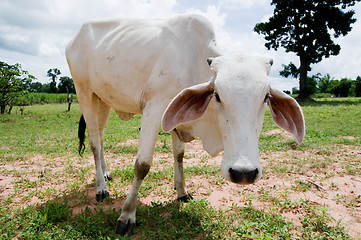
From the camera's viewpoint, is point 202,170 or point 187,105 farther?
point 202,170

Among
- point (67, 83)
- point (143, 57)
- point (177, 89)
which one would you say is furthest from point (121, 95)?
point (67, 83)

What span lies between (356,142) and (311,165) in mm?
2292

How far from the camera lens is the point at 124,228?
244 centimetres

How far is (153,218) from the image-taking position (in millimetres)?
2664

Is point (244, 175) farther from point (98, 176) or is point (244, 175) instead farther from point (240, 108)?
point (98, 176)

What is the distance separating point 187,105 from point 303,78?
67.7 feet

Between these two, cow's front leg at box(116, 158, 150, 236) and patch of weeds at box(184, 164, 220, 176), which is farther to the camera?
patch of weeds at box(184, 164, 220, 176)

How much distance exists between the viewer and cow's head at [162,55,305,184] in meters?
1.69

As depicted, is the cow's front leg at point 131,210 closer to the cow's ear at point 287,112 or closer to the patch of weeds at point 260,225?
the patch of weeds at point 260,225

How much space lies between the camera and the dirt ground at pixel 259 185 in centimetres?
285

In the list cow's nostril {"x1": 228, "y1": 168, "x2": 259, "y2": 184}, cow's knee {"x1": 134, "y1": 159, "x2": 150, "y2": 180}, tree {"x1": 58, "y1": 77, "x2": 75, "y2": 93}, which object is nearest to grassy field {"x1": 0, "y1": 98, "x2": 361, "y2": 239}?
cow's knee {"x1": 134, "y1": 159, "x2": 150, "y2": 180}

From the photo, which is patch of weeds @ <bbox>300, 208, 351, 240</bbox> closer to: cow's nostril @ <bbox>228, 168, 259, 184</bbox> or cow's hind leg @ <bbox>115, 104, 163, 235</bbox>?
cow's nostril @ <bbox>228, 168, 259, 184</bbox>

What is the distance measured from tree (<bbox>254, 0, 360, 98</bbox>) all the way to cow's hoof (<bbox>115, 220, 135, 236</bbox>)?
2014cm

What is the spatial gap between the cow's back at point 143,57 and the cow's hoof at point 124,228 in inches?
45.6
